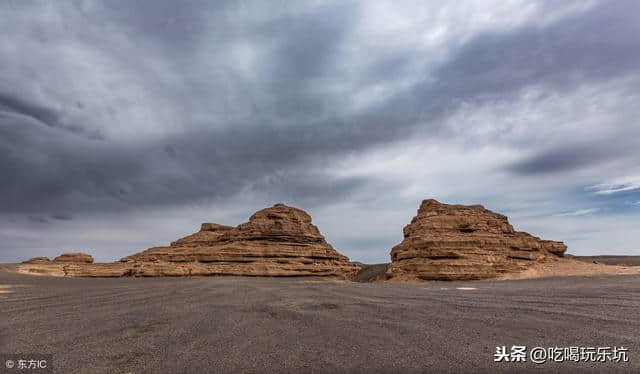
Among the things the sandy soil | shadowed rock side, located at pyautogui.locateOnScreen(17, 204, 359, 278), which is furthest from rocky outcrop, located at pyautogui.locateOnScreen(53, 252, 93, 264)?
the sandy soil

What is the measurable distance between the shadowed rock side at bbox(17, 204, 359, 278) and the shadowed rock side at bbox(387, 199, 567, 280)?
641 inches

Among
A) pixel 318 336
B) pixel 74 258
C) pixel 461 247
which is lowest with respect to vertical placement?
pixel 74 258

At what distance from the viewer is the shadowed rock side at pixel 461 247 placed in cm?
2353

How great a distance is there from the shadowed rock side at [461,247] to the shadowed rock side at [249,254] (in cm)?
1628

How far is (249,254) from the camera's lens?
40875 millimetres

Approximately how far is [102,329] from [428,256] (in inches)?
901

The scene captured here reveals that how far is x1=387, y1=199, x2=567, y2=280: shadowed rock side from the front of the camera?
926 inches

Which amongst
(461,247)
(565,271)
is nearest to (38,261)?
(461,247)

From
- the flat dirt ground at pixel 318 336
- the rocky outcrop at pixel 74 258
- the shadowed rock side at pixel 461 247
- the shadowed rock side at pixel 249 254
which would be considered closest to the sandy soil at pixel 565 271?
the shadowed rock side at pixel 461 247

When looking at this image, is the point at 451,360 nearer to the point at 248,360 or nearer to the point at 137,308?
the point at 248,360

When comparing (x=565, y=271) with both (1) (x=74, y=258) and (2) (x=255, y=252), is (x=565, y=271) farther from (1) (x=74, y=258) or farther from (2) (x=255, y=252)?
(1) (x=74, y=258)

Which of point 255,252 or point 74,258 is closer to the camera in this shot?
point 255,252

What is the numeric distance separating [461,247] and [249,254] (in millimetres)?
25591

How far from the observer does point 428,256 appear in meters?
24.7
